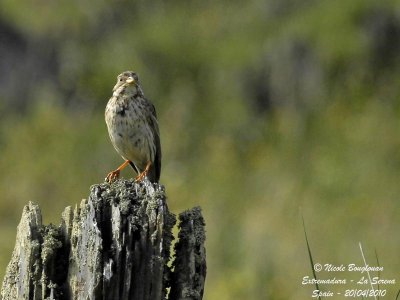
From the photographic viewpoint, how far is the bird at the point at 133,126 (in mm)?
9430

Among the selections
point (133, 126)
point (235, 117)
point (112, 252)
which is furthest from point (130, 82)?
point (235, 117)

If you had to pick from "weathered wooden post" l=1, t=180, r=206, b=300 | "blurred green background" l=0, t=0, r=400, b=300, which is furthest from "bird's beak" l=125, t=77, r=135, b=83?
"weathered wooden post" l=1, t=180, r=206, b=300

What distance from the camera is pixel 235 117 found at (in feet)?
60.5

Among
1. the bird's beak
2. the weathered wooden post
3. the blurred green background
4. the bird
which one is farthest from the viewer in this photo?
the blurred green background

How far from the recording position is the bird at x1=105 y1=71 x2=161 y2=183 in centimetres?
943

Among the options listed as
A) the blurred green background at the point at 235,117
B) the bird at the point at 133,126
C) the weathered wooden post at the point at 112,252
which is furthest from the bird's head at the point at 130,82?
the weathered wooden post at the point at 112,252

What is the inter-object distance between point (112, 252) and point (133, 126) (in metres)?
3.46

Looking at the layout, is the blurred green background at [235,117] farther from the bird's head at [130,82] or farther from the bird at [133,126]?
the bird's head at [130,82]

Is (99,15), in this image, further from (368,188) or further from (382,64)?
(368,188)

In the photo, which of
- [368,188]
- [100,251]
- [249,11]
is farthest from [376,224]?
[249,11]

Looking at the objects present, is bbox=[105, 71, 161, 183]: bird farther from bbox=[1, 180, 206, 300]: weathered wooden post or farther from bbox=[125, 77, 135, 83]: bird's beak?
bbox=[1, 180, 206, 300]: weathered wooden post

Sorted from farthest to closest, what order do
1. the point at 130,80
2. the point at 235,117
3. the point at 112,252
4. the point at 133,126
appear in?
the point at 235,117 < the point at 130,80 < the point at 133,126 < the point at 112,252

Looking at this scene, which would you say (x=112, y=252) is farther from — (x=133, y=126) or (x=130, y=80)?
(x=130, y=80)

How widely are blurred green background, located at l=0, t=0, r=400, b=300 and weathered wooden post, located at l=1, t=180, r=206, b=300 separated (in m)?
4.66
